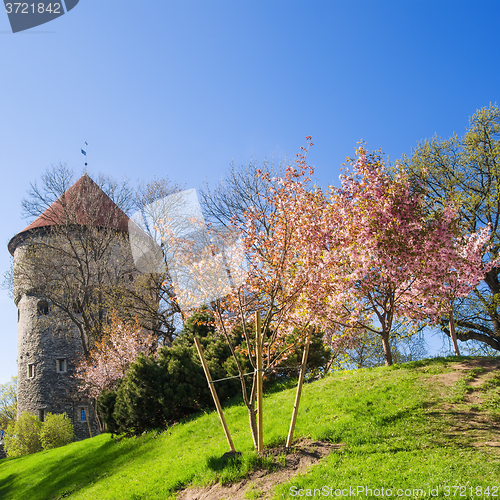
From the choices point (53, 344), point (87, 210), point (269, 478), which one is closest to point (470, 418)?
point (269, 478)

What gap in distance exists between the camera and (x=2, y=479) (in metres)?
14.8

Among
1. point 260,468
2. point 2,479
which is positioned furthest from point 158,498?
point 2,479

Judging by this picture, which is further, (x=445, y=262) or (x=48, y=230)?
(x=48, y=230)

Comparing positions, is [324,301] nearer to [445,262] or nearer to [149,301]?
[445,262]

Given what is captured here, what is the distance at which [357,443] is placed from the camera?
19.5 ft

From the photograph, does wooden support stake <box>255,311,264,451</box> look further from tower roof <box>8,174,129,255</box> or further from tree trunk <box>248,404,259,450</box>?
tower roof <box>8,174,129,255</box>

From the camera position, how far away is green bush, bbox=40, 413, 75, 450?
72.7 ft

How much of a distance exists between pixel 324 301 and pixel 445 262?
355cm

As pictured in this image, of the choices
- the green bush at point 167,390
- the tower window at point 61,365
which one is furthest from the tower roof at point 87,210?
the green bush at point 167,390

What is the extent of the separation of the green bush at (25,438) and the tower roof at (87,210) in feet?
38.5

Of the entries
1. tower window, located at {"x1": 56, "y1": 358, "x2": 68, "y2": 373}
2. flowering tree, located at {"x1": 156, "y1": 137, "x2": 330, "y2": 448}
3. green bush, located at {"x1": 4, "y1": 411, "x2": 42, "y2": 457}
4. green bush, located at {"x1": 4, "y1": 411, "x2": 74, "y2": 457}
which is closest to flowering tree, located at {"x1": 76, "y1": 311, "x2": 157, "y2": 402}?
green bush, located at {"x1": 4, "y1": 411, "x2": 74, "y2": 457}

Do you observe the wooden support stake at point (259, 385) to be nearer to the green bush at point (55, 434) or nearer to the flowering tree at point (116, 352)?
the flowering tree at point (116, 352)

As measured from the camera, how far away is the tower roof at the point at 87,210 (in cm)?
2275
